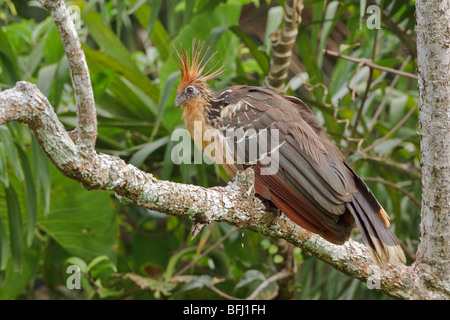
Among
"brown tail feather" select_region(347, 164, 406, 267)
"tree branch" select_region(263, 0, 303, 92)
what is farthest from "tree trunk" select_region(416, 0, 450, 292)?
"tree branch" select_region(263, 0, 303, 92)

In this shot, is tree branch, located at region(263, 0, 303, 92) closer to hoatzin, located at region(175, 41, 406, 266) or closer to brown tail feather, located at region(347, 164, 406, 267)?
hoatzin, located at region(175, 41, 406, 266)

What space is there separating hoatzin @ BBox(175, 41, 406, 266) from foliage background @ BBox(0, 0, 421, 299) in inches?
15.6

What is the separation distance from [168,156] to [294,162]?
927 millimetres

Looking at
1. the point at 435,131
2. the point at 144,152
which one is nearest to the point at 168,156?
the point at 144,152

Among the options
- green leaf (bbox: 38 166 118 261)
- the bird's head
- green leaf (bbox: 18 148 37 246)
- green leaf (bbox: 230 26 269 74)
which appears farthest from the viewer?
green leaf (bbox: 38 166 118 261)

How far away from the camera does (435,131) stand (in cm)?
172

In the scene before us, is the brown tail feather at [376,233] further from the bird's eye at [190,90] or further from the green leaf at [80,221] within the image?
the green leaf at [80,221]

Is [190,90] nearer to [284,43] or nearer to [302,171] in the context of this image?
[284,43]

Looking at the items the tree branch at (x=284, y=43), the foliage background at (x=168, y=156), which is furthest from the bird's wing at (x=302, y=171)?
the foliage background at (x=168, y=156)

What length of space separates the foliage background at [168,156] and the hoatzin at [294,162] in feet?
1.30

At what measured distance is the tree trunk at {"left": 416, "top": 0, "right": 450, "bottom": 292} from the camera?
5.41 feet

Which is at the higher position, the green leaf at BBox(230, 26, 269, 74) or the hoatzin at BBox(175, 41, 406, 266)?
the green leaf at BBox(230, 26, 269, 74)

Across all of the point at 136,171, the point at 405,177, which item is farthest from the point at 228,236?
the point at 136,171

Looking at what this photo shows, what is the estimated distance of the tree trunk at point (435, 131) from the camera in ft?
5.41
